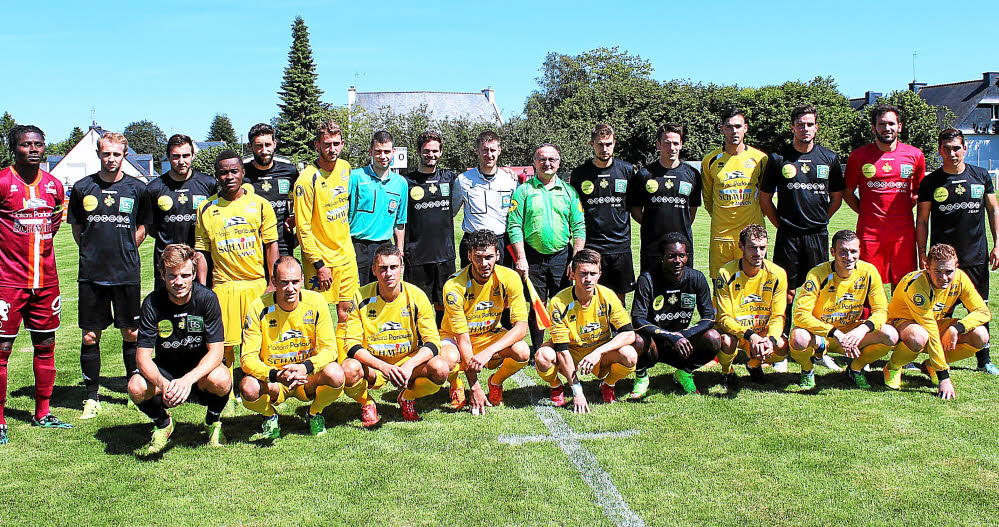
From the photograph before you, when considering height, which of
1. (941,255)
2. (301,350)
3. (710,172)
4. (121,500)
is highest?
(710,172)

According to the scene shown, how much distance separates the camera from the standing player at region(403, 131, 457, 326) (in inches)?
248

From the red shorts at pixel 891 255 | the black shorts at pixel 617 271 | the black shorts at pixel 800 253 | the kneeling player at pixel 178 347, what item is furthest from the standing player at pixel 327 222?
the red shorts at pixel 891 255

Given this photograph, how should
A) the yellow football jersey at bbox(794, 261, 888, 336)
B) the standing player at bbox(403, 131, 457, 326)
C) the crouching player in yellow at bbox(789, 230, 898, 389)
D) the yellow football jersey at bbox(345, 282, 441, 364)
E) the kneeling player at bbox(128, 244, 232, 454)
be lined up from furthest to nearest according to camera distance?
the standing player at bbox(403, 131, 457, 326) < the yellow football jersey at bbox(794, 261, 888, 336) < the crouching player in yellow at bbox(789, 230, 898, 389) < the yellow football jersey at bbox(345, 282, 441, 364) < the kneeling player at bbox(128, 244, 232, 454)

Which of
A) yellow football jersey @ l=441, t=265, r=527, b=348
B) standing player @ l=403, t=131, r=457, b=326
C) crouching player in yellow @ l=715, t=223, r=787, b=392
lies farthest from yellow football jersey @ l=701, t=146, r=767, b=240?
standing player @ l=403, t=131, r=457, b=326

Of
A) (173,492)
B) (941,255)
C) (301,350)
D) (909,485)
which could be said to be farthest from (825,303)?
(173,492)

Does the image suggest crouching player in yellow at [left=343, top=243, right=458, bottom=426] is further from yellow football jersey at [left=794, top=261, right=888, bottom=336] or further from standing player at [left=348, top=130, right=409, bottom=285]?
yellow football jersey at [left=794, top=261, right=888, bottom=336]

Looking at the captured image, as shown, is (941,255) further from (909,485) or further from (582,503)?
(582,503)

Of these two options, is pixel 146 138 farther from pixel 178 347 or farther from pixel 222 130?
pixel 178 347

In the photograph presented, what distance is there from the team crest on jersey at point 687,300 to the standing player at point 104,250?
160 inches

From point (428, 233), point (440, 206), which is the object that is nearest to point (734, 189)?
point (440, 206)

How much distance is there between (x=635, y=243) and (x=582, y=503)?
515 inches

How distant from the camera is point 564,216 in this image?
614cm

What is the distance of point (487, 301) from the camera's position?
535 cm

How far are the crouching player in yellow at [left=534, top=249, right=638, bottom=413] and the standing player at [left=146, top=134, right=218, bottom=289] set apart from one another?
2.87 meters
